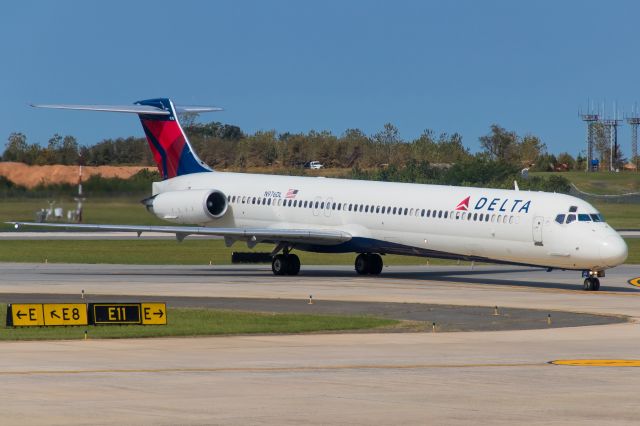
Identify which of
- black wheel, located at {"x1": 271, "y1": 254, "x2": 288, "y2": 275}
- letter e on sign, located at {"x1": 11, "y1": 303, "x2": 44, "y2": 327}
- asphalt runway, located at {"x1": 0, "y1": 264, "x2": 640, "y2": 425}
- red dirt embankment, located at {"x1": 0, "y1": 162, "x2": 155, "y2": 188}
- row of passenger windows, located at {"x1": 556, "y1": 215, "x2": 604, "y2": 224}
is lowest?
asphalt runway, located at {"x1": 0, "y1": 264, "x2": 640, "y2": 425}

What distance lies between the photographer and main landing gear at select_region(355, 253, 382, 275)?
154 feet

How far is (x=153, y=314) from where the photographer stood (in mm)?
27656

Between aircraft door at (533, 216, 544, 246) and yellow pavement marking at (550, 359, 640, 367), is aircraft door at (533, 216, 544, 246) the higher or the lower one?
the higher one

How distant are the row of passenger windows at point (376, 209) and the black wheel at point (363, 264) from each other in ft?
7.81

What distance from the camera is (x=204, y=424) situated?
15461 millimetres

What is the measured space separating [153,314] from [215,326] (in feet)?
4.39

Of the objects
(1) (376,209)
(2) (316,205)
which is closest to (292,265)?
(2) (316,205)

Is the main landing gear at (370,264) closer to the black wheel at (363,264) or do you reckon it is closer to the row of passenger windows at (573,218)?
the black wheel at (363,264)

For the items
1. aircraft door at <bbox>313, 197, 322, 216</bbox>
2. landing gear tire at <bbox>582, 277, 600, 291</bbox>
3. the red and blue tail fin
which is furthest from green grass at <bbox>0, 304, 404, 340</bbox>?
the red and blue tail fin

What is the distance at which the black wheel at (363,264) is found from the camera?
46.9 metres

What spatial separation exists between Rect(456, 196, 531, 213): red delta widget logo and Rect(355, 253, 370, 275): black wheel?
621 cm

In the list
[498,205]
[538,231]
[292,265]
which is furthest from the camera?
[292,265]

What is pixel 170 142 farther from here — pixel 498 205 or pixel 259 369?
pixel 259 369

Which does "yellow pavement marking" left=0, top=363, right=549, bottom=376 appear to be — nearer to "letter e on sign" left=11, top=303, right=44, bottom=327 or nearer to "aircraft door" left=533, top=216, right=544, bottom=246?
"letter e on sign" left=11, top=303, right=44, bottom=327
